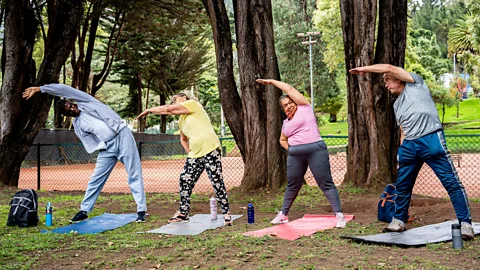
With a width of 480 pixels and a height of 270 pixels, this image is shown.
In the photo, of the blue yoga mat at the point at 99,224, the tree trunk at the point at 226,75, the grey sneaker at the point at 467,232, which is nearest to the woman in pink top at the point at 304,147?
A: the grey sneaker at the point at 467,232

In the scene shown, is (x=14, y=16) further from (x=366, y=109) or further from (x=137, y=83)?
(x=137, y=83)

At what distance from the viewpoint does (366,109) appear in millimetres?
10562

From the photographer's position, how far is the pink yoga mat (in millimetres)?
6707

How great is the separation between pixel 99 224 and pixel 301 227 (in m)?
2.76

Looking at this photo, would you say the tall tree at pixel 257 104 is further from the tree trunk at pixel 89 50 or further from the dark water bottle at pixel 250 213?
the tree trunk at pixel 89 50

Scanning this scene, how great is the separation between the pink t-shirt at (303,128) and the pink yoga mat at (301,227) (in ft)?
3.37

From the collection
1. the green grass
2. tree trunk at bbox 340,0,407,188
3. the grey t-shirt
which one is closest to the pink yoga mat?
the grey t-shirt

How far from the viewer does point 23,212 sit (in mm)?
7938

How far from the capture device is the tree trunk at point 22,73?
13227 mm

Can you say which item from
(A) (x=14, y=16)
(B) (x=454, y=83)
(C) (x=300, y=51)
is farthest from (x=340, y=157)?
(B) (x=454, y=83)

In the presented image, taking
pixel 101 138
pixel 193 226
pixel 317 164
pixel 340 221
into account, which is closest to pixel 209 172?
pixel 193 226

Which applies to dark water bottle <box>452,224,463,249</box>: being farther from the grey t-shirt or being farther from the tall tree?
the tall tree

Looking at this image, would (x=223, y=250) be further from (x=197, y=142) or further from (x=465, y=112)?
(x=465, y=112)

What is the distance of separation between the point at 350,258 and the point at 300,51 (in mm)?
48971
